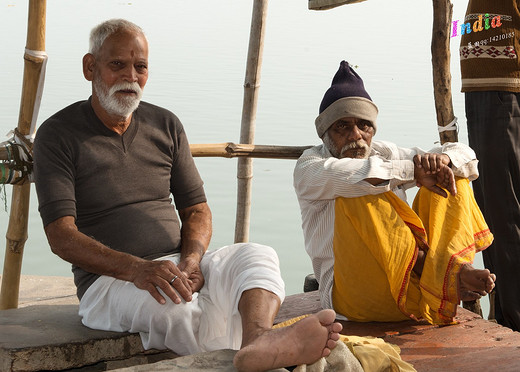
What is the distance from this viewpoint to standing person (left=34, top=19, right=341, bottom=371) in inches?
111

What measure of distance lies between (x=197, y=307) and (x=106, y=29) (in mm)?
1232

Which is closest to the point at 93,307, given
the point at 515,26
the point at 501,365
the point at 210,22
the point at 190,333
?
the point at 190,333

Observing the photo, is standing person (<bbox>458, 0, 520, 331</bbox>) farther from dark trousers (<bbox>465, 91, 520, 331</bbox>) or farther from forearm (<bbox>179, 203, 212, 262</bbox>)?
forearm (<bbox>179, 203, 212, 262</bbox>)

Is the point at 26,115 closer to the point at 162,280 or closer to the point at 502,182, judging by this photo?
the point at 162,280

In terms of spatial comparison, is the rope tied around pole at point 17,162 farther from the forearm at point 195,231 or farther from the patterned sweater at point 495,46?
the patterned sweater at point 495,46

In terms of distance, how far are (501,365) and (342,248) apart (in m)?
0.81

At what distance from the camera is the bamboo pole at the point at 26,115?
3.50 meters

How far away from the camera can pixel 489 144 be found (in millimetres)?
4098

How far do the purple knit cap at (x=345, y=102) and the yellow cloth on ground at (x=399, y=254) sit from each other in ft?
1.45

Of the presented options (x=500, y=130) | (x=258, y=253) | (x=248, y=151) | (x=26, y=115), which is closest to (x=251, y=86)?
(x=248, y=151)

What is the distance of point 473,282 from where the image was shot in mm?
3186

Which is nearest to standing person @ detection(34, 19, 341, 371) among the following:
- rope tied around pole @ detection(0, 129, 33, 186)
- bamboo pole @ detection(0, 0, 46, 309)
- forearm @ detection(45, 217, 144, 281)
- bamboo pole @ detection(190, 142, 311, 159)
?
forearm @ detection(45, 217, 144, 281)

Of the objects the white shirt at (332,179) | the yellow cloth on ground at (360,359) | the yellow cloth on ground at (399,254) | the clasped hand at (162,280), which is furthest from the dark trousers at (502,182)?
the clasped hand at (162,280)

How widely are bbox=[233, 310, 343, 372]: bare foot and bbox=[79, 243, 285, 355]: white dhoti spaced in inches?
14.6
